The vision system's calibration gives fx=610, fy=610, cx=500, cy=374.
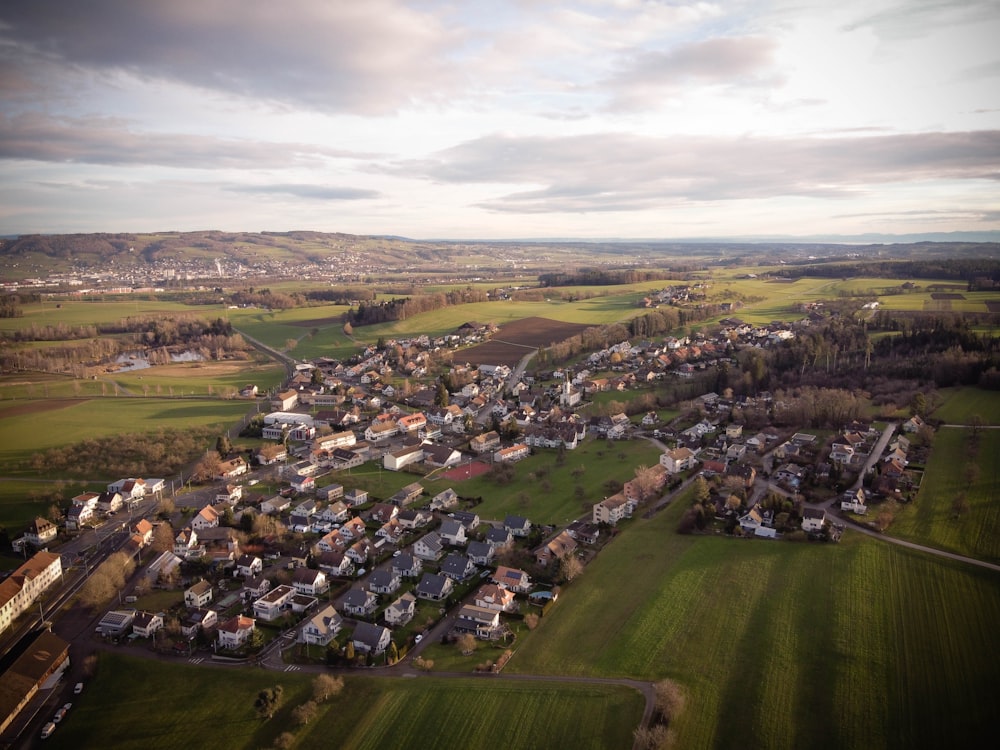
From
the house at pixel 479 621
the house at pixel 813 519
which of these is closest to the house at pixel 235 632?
the house at pixel 479 621

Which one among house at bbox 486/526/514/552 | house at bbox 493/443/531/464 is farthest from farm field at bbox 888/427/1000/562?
house at bbox 493/443/531/464

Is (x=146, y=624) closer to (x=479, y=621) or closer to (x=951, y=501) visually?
(x=479, y=621)

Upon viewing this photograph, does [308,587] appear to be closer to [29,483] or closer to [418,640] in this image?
[418,640]

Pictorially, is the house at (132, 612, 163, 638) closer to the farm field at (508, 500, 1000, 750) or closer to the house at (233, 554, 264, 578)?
the house at (233, 554, 264, 578)

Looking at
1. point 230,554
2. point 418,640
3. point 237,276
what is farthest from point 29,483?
A: point 237,276

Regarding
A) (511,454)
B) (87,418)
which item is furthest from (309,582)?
(87,418)

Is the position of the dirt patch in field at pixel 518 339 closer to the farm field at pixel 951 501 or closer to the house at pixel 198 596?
the farm field at pixel 951 501
